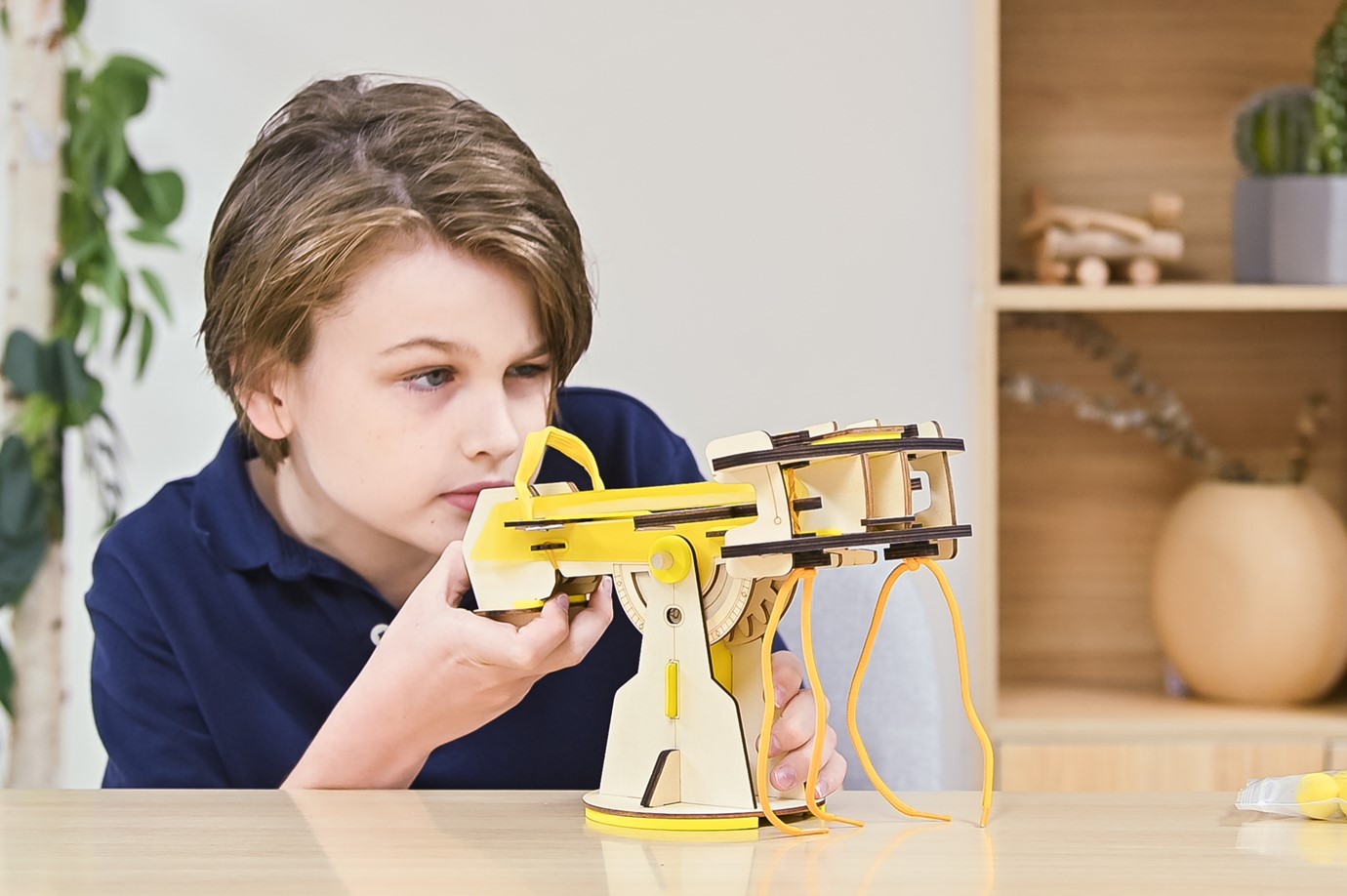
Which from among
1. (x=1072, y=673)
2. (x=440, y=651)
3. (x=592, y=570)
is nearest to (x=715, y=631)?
(x=592, y=570)

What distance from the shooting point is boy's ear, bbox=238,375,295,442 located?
1082 millimetres

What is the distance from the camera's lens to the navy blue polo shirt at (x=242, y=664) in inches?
43.1

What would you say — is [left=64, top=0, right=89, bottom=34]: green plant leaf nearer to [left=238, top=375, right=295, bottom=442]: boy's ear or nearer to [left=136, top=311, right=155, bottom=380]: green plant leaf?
[left=136, top=311, right=155, bottom=380]: green plant leaf

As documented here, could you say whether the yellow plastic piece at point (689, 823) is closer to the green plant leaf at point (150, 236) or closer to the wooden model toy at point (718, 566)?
the wooden model toy at point (718, 566)

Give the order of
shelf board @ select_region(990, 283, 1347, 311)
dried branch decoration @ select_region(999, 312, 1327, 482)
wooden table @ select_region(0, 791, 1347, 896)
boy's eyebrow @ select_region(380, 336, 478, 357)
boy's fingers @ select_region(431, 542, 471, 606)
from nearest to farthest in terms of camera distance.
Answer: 1. wooden table @ select_region(0, 791, 1347, 896)
2. boy's fingers @ select_region(431, 542, 471, 606)
3. boy's eyebrow @ select_region(380, 336, 478, 357)
4. shelf board @ select_region(990, 283, 1347, 311)
5. dried branch decoration @ select_region(999, 312, 1327, 482)

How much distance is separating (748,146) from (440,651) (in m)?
1.02

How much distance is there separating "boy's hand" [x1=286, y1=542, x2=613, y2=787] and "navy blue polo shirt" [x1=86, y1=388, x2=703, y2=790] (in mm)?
182

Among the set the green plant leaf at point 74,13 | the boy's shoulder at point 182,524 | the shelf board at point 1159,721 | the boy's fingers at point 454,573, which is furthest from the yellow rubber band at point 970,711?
the green plant leaf at point 74,13

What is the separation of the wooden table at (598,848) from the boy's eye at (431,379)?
0.33 meters

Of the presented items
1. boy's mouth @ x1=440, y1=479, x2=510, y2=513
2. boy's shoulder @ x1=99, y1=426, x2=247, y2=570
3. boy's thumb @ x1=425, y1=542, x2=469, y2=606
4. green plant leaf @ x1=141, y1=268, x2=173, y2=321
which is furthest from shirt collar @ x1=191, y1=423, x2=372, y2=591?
green plant leaf @ x1=141, y1=268, x2=173, y2=321

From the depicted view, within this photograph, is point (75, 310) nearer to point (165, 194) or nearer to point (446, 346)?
point (165, 194)

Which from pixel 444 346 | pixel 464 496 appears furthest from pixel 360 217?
pixel 464 496

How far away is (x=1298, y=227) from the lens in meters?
1.44

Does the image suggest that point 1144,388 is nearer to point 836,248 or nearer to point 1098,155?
point 1098,155
